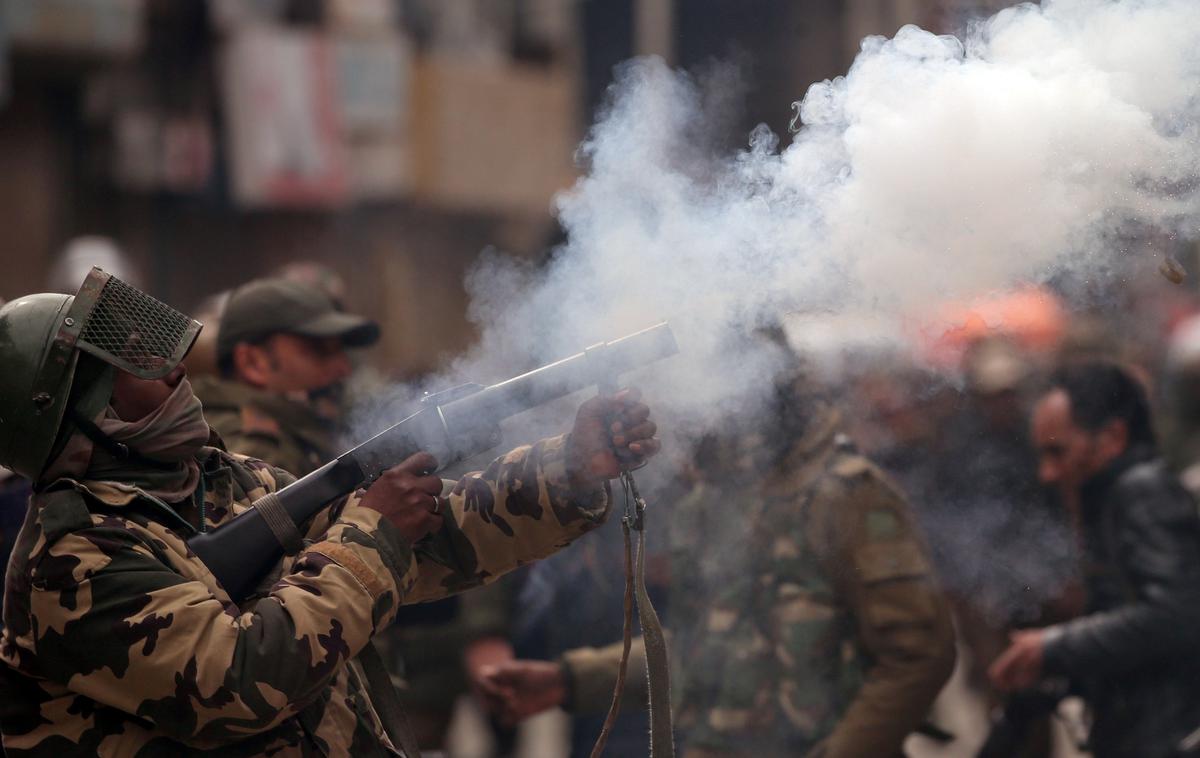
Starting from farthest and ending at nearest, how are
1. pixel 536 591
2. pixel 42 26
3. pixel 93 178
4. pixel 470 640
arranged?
pixel 93 178, pixel 42 26, pixel 470 640, pixel 536 591

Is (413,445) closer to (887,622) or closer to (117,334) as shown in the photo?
(117,334)

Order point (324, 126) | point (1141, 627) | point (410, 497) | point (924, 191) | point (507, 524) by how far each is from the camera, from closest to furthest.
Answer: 1. point (410, 497)
2. point (507, 524)
3. point (924, 191)
4. point (1141, 627)
5. point (324, 126)

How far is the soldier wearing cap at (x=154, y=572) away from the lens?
109 inches

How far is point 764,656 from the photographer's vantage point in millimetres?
4660

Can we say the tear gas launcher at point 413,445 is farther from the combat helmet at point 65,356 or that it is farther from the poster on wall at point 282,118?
the poster on wall at point 282,118

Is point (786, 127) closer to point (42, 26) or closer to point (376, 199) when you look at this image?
point (42, 26)

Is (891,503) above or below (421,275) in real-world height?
above

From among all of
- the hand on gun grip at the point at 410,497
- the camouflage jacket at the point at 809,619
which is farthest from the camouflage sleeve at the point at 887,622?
the hand on gun grip at the point at 410,497

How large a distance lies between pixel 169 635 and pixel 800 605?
92.9 inches

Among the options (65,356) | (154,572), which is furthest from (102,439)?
(154,572)

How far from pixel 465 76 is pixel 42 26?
5.81 m

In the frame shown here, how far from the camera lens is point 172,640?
277cm

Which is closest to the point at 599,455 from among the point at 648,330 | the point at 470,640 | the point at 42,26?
the point at 648,330

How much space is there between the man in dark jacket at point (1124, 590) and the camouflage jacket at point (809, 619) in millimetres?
599
